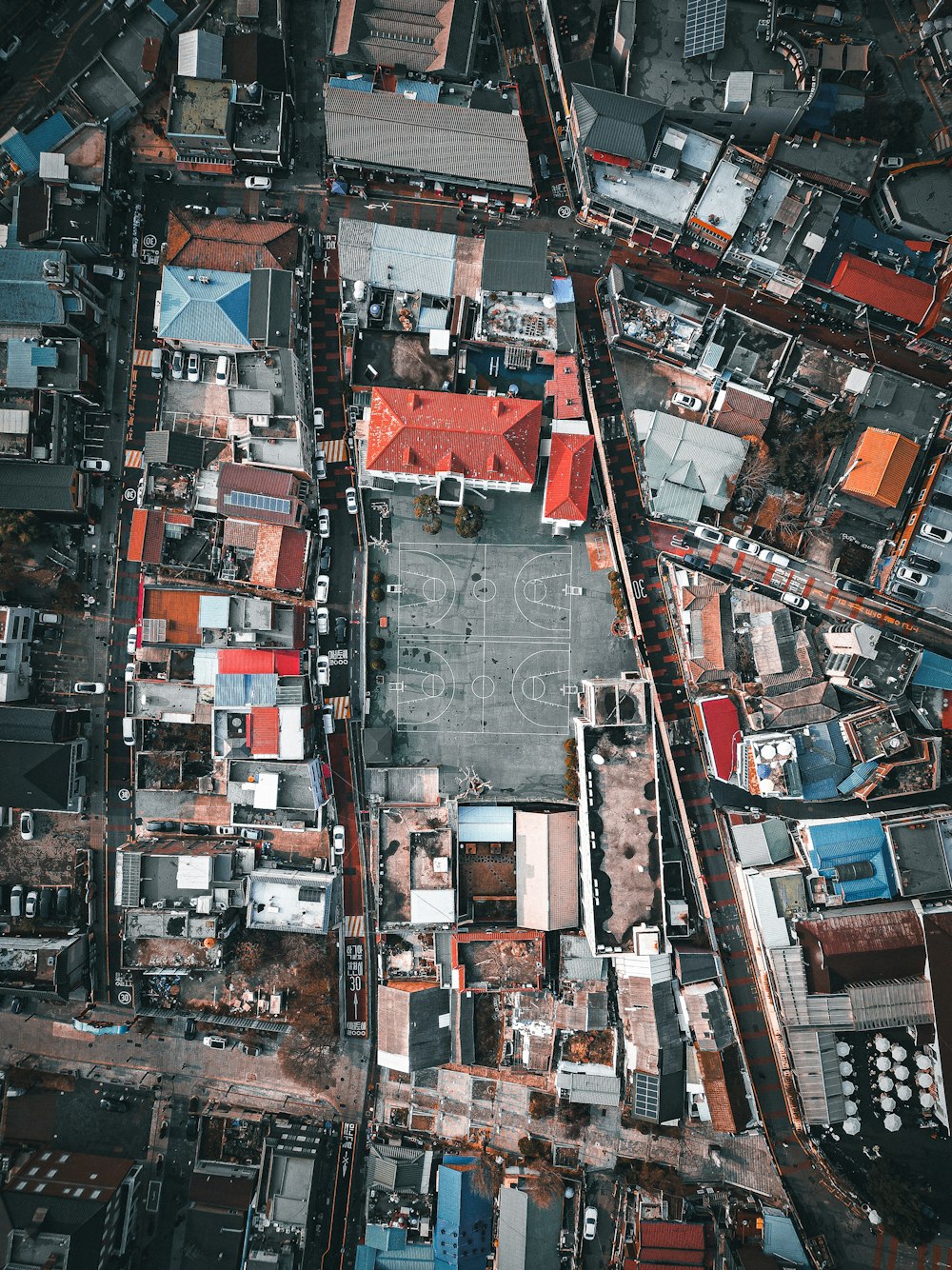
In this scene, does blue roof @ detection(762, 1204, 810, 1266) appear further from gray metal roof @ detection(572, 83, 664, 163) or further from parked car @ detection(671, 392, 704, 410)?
gray metal roof @ detection(572, 83, 664, 163)

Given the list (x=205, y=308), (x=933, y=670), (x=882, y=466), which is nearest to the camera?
(x=882, y=466)

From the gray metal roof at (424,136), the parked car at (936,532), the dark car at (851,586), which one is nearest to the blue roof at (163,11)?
the gray metal roof at (424,136)

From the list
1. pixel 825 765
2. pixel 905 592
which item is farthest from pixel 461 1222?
pixel 905 592

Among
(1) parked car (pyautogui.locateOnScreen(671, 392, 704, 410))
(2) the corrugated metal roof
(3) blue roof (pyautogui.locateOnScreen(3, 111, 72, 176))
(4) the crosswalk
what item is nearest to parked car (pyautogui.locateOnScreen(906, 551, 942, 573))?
(1) parked car (pyautogui.locateOnScreen(671, 392, 704, 410))

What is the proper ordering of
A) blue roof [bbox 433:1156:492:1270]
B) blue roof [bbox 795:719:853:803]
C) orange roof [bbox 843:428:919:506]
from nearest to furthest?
orange roof [bbox 843:428:919:506] → blue roof [bbox 433:1156:492:1270] → blue roof [bbox 795:719:853:803]

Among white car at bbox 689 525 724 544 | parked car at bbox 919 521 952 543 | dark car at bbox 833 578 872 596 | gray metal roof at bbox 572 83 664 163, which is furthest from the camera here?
white car at bbox 689 525 724 544

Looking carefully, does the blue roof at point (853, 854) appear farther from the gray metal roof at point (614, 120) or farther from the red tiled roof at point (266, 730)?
the gray metal roof at point (614, 120)

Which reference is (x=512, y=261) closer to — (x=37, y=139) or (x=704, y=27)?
(x=704, y=27)
